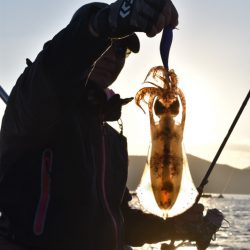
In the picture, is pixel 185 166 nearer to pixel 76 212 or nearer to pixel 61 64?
pixel 76 212

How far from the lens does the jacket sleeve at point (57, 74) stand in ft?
9.90

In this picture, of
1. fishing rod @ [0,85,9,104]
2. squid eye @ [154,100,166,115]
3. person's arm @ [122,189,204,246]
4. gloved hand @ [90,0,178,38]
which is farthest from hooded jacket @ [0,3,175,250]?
fishing rod @ [0,85,9,104]

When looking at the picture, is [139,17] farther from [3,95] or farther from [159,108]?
[3,95]

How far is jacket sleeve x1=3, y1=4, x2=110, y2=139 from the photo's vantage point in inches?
119

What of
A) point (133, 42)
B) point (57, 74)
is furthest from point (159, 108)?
point (57, 74)

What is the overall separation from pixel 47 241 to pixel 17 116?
3.73ft

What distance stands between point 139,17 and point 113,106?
75.2 inches

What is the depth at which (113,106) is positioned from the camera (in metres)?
4.45

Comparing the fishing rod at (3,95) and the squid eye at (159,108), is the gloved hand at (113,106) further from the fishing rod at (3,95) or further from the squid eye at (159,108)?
the fishing rod at (3,95)

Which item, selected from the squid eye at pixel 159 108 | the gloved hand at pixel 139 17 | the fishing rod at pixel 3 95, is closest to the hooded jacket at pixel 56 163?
the gloved hand at pixel 139 17

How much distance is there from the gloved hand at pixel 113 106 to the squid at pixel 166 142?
0.24 meters

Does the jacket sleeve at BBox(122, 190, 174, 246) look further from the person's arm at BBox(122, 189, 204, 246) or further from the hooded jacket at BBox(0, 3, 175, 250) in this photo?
the hooded jacket at BBox(0, 3, 175, 250)

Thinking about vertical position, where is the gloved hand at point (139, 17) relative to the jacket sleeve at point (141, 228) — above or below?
above

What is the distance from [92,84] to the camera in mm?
4285
